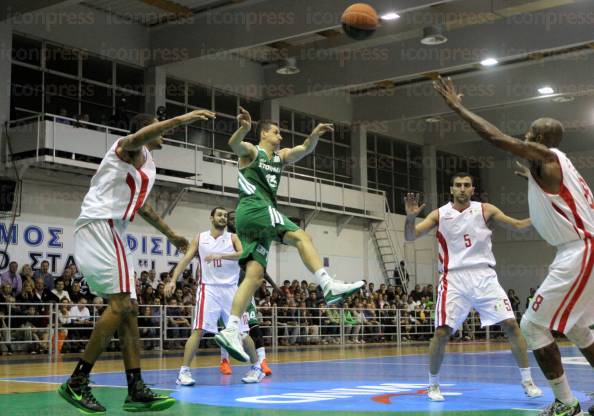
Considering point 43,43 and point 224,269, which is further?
point 43,43

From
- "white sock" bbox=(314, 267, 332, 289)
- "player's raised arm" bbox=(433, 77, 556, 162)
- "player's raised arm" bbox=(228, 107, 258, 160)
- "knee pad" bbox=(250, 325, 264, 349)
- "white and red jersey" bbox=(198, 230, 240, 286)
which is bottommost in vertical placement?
"knee pad" bbox=(250, 325, 264, 349)

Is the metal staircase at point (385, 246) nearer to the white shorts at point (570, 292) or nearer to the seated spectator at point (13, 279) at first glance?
the seated spectator at point (13, 279)

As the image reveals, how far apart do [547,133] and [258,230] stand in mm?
2663

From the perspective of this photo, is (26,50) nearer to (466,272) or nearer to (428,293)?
(428,293)

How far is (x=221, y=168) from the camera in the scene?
2366 centimetres

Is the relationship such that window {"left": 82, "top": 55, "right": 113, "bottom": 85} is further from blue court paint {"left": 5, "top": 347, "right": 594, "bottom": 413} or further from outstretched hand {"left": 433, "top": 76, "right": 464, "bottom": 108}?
outstretched hand {"left": 433, "top": 76, "right": 464, "bottom": 108}

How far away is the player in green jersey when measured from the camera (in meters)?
6.74

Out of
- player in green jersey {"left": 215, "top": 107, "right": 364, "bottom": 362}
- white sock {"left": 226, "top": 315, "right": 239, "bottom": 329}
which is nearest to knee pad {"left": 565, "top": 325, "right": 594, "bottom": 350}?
player in green jersey {"left": 215, "top": 107, "right": 364, "bottom": 362}

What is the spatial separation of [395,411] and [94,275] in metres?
2.56

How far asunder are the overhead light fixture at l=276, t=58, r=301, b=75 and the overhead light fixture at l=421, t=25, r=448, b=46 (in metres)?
4.55

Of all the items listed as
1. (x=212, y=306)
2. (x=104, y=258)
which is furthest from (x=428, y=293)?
(x=104, y=258)

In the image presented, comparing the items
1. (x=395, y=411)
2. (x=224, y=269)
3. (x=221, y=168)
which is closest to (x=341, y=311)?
(x=221, y=168)

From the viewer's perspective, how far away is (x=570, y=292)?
5.43m

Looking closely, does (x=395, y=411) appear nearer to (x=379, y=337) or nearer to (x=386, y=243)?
(x=379, y=337)
